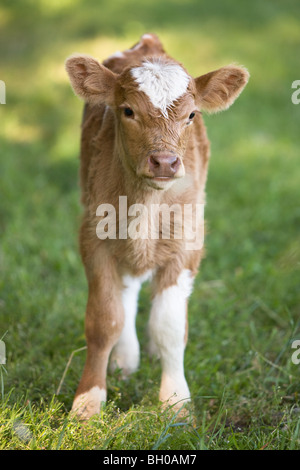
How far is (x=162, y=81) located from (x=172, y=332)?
4.72ft

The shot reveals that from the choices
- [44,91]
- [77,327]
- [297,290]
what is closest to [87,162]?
[77,327]

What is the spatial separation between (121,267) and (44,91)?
5.86 metres

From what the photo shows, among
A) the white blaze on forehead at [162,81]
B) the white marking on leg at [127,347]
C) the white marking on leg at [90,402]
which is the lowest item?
the white marking on leg at [90,402]

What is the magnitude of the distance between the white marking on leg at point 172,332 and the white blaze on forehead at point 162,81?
1029 millimetres

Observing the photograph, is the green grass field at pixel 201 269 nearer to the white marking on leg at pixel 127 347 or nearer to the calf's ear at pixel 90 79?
the white marking on leg at pixel 127 347

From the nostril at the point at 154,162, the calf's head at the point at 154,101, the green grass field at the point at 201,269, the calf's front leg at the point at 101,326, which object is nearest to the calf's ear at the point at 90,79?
the calf's head at the point at 154,101

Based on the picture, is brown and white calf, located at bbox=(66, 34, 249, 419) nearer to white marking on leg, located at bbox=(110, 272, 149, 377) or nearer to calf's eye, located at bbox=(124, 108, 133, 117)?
calf's eye, located at bbox=(124, 108, 133, 117)

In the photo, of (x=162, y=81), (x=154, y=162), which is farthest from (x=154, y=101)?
(x=154, y=162)

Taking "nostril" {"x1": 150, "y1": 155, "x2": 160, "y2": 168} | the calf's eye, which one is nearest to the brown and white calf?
the calf's eye

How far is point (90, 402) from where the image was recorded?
12.2 ft

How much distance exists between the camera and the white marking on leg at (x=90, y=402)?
12.0 feet

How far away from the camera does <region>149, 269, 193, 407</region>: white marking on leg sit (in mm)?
3883

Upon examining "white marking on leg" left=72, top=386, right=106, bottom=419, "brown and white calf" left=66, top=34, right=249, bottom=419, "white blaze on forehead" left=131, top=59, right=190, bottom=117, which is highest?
"white blaze on forehead" left=131, top=59, right=190, bottom=117

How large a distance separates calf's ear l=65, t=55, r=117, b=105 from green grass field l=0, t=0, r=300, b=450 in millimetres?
1638
